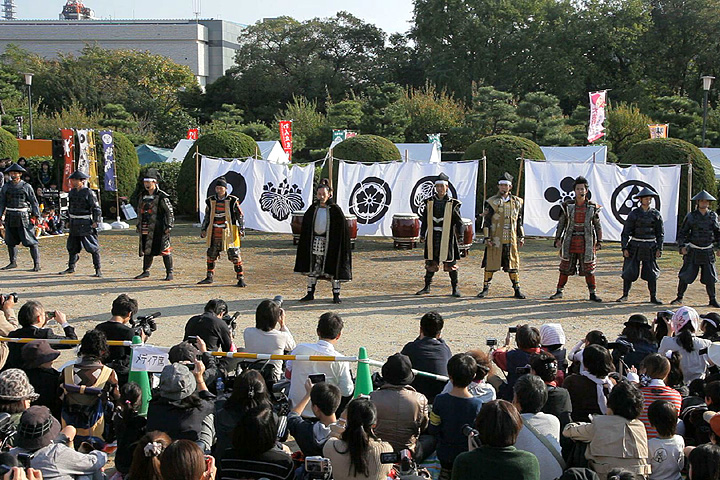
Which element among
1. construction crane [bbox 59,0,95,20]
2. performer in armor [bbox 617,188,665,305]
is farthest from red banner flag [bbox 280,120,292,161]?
construction crane [bbox 59,0,95,20]

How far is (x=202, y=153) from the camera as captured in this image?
20.3 metres

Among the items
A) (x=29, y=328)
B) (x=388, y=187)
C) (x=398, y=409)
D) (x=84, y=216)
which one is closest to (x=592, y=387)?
(x=398, y=409)

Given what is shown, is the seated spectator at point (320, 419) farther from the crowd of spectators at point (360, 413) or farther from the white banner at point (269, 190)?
the white banner at point (269, 190)

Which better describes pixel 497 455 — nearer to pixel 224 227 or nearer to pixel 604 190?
pixel 224 227

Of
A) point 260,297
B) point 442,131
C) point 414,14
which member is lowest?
point 260,297

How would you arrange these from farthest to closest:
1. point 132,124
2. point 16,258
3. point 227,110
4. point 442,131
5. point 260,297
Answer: point 227,110, point 132,124, point 442,131, point 16,258, point 260,297

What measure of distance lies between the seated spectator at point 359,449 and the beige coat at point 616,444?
115cm

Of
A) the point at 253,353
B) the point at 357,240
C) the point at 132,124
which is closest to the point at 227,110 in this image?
the point at 132,124

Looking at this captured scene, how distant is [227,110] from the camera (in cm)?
4819

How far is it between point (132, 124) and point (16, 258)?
30.9 m

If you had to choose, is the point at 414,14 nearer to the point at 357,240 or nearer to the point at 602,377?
the point at 357,240

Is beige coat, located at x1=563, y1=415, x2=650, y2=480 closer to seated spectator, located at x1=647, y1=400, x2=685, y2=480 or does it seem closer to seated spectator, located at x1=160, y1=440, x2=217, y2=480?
seated spectator, located at x1=647, y1=400, x2=685, y2=480

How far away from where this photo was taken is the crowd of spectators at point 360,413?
381 centimetres

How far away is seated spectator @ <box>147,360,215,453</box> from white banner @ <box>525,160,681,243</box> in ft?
42.2
